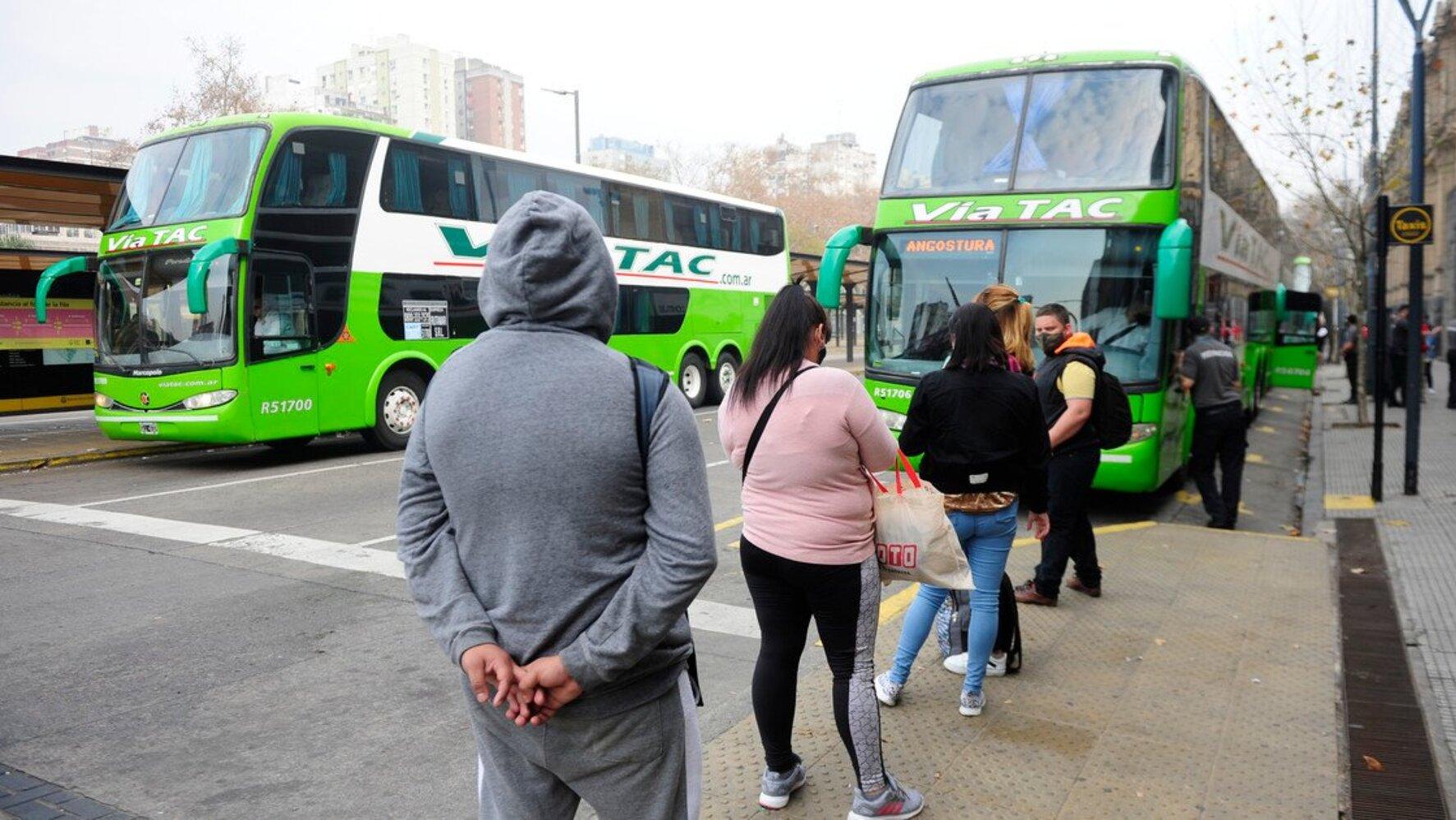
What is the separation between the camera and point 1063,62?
8836 millimetres

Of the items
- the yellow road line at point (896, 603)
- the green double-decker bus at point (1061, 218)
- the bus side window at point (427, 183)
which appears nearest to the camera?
the yellow road line at point (896, 603)

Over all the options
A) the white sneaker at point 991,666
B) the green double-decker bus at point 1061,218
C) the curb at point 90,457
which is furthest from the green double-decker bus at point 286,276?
the white sneaker at point 991,666

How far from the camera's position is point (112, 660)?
203 inches

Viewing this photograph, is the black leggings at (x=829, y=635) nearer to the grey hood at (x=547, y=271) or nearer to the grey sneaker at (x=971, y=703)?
the grey sneaker at (x=971, y=703)

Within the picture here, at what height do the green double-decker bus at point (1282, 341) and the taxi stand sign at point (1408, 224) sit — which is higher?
the taxi stand sign at point (1408, 224)

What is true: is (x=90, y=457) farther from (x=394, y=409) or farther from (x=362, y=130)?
(x=362, y=130)

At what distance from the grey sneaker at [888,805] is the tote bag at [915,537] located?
676 mm

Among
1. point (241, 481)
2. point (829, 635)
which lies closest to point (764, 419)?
point (829, 635)

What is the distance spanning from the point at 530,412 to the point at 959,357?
254 centimetres

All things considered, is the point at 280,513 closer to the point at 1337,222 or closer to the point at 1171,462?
the point at 1171,462

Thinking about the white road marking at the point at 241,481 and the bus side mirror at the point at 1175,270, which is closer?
the bus side mirror at the point at 1175,270

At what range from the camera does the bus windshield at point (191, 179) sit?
11719 mm

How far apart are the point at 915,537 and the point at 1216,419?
630 centimetres

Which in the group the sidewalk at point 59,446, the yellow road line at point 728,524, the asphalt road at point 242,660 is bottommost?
the asphalt road at point 242,660
